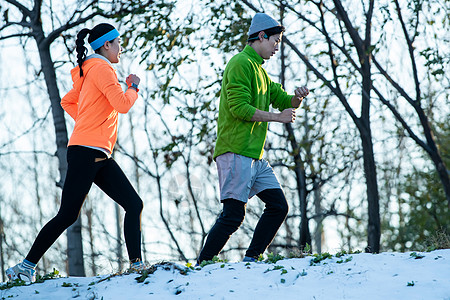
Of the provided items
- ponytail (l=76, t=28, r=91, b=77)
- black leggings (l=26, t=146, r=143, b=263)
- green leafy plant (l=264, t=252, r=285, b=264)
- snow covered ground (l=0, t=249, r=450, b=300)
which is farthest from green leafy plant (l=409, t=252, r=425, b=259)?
ponytail (l=76, t=28, r=91, b=77)

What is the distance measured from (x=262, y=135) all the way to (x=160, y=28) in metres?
5.50

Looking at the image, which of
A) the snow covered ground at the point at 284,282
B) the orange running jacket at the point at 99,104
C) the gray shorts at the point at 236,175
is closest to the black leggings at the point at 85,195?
the orange running jacket at the point at 99,104

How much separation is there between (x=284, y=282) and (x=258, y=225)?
88 cm

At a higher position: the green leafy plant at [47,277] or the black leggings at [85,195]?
the black leggings at [85,195]

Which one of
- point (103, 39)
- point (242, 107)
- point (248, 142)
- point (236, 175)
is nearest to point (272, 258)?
point (236, 175)

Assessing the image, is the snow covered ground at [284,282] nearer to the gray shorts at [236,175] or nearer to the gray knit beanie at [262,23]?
the gray shorts at [236,175]

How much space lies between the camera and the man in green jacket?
4.96 meters

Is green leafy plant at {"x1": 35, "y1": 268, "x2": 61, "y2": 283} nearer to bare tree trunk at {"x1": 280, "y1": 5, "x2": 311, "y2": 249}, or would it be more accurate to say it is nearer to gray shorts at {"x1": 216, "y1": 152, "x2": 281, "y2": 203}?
gray shorts at {"x1": 216, "y1": 152, "x2": 281, "y2": 203}

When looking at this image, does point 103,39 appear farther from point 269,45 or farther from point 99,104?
point 269,45

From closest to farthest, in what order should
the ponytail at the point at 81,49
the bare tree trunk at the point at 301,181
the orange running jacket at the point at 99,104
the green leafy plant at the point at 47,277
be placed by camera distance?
the orange running jacket at the point at 99,104 → the green leafy plant at the point at 47,277 → the ponytail at the point at 81,49 → the bare tree trunk at the point at 301,181

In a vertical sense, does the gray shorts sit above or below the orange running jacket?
below

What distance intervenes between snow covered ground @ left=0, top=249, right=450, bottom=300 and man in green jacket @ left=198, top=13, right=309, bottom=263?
0.37 metres

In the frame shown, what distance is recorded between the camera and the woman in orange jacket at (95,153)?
15.8ft

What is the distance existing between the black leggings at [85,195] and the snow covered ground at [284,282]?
0.94 ft
